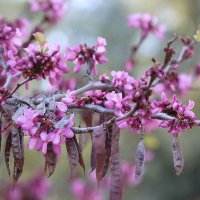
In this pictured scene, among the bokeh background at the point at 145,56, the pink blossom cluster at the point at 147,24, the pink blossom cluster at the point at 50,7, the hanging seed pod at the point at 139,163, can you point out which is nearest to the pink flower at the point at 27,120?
the hanging seed pod at the point at 139,163

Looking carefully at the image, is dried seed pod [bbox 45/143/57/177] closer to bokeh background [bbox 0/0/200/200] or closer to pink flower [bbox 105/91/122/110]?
pink flower [bbox 105/91/122/110]

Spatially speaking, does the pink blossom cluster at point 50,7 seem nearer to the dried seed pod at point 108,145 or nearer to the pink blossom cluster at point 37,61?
the pink blossom cluster at point 37,61

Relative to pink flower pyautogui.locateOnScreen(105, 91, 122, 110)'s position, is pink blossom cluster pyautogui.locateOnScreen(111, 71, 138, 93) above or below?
above

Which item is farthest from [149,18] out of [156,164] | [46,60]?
[156,164]

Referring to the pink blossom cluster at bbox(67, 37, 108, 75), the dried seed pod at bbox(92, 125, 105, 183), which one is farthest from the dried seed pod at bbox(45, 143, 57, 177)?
the pink blossom cluster at bbox(67, 37, 108, 75)

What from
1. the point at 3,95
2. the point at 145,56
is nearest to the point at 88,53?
the point at 3,95

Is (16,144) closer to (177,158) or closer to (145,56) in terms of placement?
(177,158)
